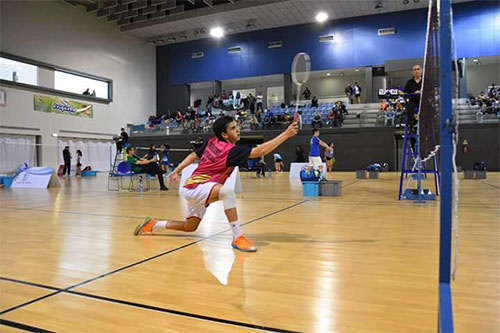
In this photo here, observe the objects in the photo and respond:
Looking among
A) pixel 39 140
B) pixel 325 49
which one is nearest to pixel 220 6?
pixel 325 49

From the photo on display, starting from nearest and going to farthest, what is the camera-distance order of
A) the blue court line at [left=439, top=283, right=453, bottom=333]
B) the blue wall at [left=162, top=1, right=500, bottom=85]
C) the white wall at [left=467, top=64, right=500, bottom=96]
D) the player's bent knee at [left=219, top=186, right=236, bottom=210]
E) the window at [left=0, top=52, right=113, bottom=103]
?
the blue court line at [left=439, top=283, right=453, bottom=333], the player's bent knee at [left=219, top=186, right=236, bottom=210], the window at [left=0, top=52, right=113, bottom=103], the blue wall at [left=162, top=1, right=500, bottom=85], the white wall at [left=467, top=64, right=500, bottom=96]

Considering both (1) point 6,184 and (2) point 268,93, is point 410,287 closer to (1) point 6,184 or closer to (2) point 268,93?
(1) point 6,184

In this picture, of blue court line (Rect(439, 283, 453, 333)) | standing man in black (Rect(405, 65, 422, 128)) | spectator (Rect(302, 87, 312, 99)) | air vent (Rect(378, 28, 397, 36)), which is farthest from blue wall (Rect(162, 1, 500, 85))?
blue court line (Rect(439, 283, 453, 333))

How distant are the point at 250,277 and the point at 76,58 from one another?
2490 cm

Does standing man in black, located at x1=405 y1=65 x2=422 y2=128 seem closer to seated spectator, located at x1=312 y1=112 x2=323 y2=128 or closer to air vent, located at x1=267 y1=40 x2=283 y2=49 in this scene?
seated spectator, located at x1=312 y1=112 x2=323 y2=128

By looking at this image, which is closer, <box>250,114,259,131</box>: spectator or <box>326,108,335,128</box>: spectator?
<box>326,108,335,128</box>: spectator

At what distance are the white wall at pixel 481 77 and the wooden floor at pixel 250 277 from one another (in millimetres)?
24927

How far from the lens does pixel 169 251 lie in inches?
123

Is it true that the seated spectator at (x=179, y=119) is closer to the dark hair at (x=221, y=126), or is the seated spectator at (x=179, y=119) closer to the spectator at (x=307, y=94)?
the spectator at (x=307, y=94)

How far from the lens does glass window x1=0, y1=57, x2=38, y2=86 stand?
63.8 ft

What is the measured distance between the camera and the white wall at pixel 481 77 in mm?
24688

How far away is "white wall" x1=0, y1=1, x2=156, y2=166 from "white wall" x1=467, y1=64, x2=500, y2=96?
23403 millimetres

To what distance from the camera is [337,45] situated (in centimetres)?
2497

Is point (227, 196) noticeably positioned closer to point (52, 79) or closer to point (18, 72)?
point (18, 72)
